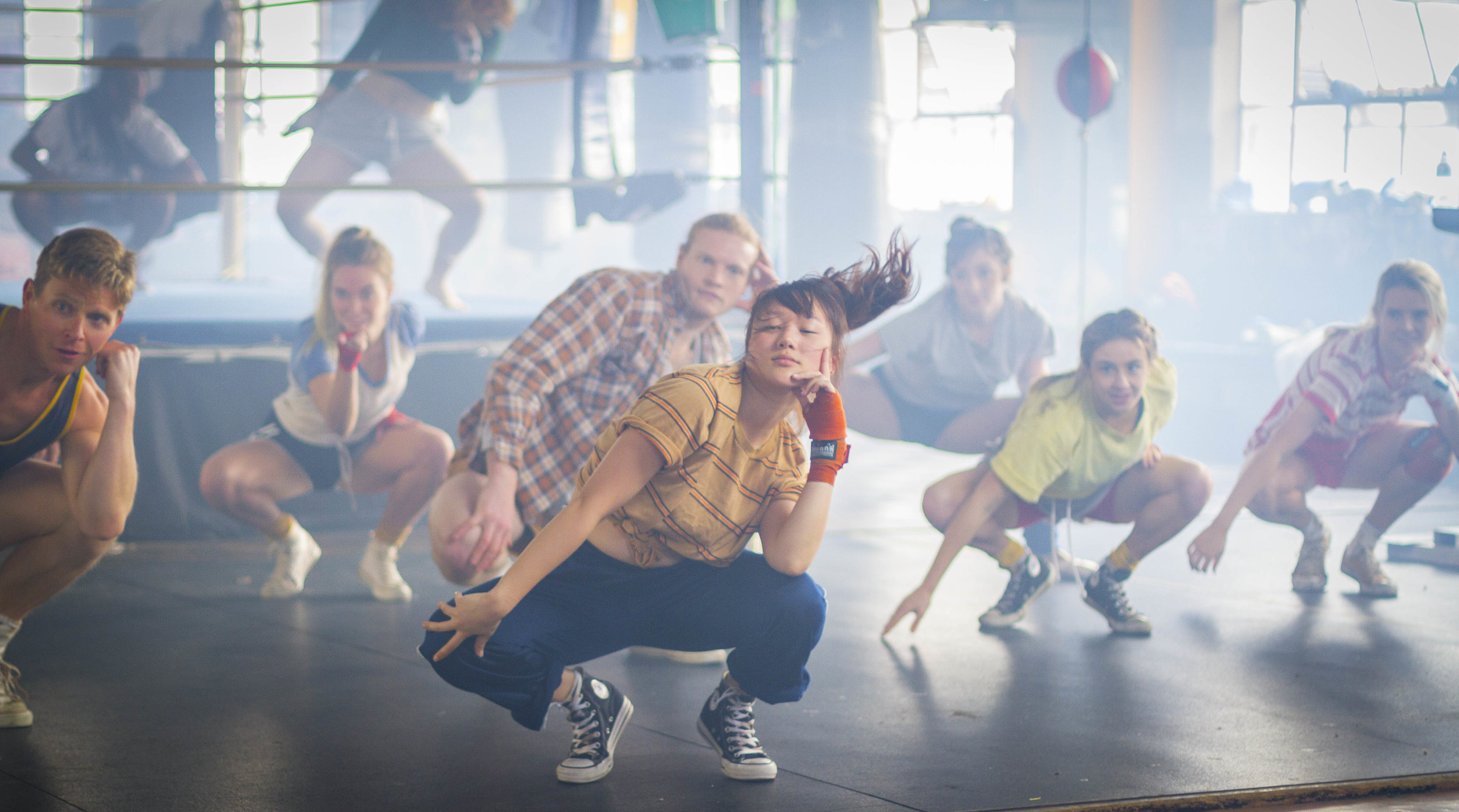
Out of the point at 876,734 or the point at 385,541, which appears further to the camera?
the point at 385,541

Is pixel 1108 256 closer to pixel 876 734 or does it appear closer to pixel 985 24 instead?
pixel 985 24

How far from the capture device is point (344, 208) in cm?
1416

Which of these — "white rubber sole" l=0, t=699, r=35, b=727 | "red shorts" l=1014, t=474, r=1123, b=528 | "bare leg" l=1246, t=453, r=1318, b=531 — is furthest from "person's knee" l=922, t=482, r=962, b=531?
"white rubber sole" l=0, t=699, r=35, b=727

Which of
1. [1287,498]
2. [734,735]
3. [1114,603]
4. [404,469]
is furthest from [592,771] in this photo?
[1287,498]

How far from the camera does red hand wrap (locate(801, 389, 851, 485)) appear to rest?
148 centimetres

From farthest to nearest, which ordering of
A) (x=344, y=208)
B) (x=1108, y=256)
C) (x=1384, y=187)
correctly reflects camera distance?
(x=344, y=208) → (x=1108, y=256) → (x=1384, y=187)

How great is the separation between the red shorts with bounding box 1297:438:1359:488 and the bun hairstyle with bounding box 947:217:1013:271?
35.4 inches

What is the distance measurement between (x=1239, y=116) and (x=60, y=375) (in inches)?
454

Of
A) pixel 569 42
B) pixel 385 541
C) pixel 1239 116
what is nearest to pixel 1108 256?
pixel 1239 116

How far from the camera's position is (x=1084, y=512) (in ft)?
8.82

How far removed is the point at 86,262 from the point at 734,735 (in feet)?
Answer: 4.08

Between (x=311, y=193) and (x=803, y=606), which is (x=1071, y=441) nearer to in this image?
(x=803, y=606)

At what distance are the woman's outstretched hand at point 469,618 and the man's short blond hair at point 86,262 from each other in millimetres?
888

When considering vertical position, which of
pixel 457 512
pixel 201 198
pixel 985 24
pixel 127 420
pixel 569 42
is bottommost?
pixel 457 512
